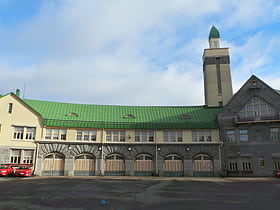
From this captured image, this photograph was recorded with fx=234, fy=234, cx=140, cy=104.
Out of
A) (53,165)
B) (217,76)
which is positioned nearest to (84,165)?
(53,165)

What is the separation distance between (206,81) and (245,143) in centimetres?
1554

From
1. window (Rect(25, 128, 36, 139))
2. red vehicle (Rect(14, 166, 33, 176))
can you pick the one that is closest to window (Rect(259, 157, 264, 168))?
red vehicle (Rect(14, 166, 33, 176))

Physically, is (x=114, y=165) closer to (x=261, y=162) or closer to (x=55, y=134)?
(x=55, y=134)

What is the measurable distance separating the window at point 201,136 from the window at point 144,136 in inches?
259

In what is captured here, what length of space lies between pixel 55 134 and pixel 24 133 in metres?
4.25

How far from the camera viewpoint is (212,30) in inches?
1970

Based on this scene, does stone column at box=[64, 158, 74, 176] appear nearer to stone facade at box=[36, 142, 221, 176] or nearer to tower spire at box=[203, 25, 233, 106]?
stone facade at box=[36, 142, 221, 176]

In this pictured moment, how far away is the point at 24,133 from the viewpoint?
33.9 metres

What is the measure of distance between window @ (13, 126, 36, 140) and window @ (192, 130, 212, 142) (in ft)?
79.6

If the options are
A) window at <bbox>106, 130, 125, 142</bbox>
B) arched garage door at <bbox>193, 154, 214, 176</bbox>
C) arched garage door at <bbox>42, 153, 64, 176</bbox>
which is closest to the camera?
arched garage door at <bbox>42, 153, 64, 176</bbox>

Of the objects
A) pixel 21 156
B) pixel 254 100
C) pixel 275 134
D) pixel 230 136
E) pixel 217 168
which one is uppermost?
pixel 254 100

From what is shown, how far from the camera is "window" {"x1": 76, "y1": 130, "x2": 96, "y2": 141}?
1409 inches

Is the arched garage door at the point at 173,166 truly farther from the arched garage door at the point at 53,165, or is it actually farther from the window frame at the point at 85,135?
the arched garage door at the point at 53,165

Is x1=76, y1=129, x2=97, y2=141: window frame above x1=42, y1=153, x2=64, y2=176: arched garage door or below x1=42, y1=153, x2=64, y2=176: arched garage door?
above
